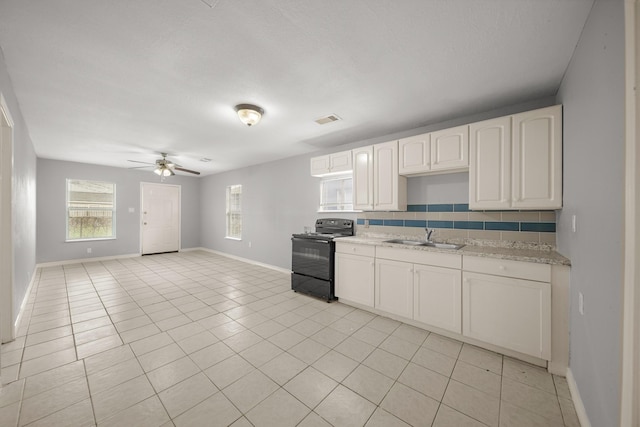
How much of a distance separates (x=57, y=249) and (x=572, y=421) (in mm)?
8698

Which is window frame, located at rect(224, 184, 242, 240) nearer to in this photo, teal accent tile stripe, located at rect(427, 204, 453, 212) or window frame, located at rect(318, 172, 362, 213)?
window frame, located at rect(318, 172, 362, 213)

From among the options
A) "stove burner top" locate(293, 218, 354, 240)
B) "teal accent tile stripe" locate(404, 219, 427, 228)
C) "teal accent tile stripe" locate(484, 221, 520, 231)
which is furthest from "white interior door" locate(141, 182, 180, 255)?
"teal accent tile stripe" locate(484, 221, 520, 231)

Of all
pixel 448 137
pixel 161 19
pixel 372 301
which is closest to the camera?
pixel 161 19

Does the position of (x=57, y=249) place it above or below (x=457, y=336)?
above

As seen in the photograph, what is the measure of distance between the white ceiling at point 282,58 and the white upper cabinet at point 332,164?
58 centimetres

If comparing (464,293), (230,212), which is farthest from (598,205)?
(230,212)

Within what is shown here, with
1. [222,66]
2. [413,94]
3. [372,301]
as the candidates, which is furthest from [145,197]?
[413,94]

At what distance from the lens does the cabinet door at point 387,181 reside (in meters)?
3.19

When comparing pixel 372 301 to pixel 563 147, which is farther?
pixel 372 301

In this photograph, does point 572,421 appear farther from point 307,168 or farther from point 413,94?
point 307,168

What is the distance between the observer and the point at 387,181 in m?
3.26

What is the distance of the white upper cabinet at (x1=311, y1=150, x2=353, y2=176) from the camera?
3.69 meters

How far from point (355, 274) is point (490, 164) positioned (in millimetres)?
1977

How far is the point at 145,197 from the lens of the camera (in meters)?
6.95
